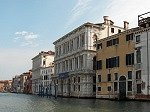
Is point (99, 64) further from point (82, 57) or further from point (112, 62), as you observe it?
point (82, 57)

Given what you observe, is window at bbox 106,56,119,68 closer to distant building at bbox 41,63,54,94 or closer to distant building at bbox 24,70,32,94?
distant building at bbox 41,63,54,94

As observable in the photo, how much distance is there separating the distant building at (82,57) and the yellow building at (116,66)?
145 inches

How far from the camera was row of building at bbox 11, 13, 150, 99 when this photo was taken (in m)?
47.1

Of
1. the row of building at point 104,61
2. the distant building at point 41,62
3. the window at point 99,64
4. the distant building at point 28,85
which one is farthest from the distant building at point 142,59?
the distant building at point 28,85

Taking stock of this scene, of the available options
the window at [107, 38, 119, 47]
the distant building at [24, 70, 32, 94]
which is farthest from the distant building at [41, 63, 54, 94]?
the window at [107, 38, 119, 47]

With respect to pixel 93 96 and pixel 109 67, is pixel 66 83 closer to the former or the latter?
pixel 93 96

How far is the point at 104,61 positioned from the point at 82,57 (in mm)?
8586

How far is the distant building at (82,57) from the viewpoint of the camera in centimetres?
6425

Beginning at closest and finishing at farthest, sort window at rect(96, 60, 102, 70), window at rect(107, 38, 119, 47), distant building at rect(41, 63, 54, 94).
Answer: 1. window at rect(107, 38, 119, 47)
2. window at rect(96, 60, 102, 70)
3. distant building at rect(41, 63, 54, 94)

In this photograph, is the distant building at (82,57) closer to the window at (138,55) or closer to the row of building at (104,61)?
the row of building at (104,61)

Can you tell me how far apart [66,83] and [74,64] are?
7.06 metres

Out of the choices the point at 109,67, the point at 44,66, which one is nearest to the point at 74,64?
the point at 109,67

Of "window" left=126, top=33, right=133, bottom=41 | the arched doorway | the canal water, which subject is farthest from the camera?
the arched doorway

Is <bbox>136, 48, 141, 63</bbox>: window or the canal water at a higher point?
<bbox>136, 48, 141, 63</bbox>: window
